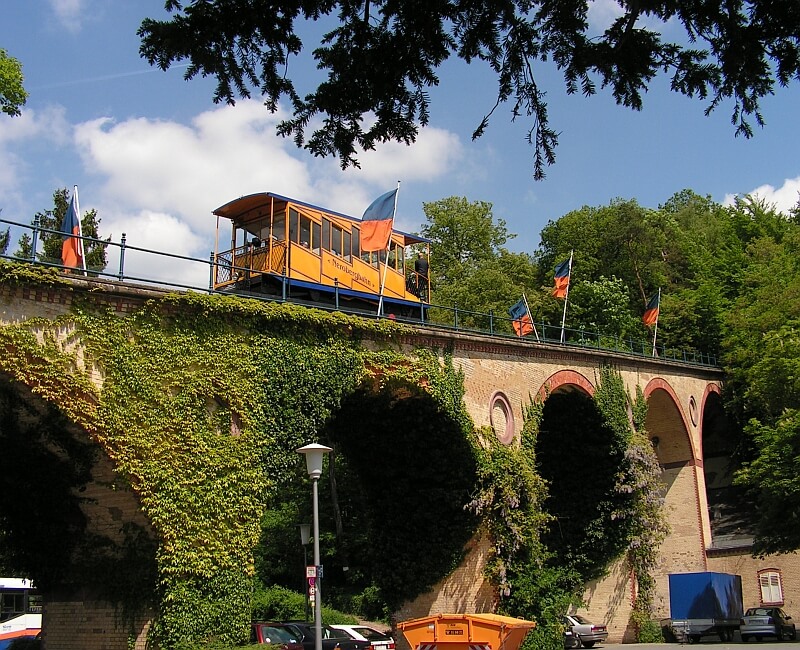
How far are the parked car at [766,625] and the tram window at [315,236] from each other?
1631 centimetres

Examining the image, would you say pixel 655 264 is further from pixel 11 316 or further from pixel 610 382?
pixel 11 316

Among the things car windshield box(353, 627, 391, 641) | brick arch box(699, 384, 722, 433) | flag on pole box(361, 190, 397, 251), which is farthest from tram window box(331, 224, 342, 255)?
brick arch box(699, 384, 722, 433)

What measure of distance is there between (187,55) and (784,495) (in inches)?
950

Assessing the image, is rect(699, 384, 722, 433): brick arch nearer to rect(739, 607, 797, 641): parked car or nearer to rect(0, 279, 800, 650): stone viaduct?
rect(0, 279, 800, 650): stone viaduct

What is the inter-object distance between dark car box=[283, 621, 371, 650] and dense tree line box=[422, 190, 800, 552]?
13.5 m

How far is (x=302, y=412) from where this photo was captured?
15836mm

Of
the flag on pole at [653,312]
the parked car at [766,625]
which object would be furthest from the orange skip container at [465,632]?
the flag on pole at [653,312]

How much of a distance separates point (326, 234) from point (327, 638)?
9.61 metres

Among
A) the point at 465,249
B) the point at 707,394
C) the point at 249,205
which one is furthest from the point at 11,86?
the point at 465,249

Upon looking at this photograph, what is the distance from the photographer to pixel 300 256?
21.4m

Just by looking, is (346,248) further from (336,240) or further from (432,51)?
(432,51)

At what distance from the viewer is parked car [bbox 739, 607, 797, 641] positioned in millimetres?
25516

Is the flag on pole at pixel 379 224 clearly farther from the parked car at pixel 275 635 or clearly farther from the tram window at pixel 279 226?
the parked car at pixel 275 635

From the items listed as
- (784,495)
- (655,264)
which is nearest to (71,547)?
(784,495)
